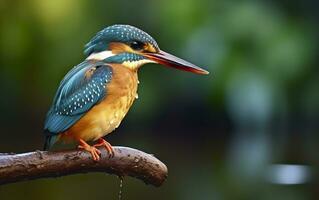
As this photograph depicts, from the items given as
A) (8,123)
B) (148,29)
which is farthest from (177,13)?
(8,123)

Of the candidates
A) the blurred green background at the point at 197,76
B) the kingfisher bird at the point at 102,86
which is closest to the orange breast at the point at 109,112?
the kingfisher bird at the point at 102,86

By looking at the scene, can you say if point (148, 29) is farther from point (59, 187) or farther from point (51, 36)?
point (59, 187)

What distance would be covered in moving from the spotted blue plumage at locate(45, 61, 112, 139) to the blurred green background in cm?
562

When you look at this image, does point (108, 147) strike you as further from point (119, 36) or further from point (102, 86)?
point (119, 36)

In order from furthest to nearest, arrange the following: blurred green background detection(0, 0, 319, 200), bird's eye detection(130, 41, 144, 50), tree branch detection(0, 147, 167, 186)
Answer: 1. blurred green background detection(0, 0, 319, 200)
2. bird's eye detection(130, 41, 144, 50)
3. tree branch detection(0, 147, 167, 186)

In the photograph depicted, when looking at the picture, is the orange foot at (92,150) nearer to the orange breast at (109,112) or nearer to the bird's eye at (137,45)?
the orange breast at (109,112)

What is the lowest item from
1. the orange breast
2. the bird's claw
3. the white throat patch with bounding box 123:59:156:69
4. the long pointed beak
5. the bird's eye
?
the bird's claw

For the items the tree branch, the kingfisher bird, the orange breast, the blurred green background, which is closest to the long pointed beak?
the kingfisher bird

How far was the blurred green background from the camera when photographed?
28.8ft

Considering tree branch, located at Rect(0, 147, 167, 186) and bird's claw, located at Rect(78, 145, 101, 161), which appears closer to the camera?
tree branch, located at Rect(0, 147, 167, 186)

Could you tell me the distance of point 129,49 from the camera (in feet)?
8.07

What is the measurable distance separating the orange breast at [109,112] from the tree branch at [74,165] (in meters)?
0.09

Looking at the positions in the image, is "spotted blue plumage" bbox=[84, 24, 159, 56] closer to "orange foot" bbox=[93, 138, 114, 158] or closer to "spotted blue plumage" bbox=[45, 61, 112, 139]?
"spotted blue plumage" bbox=[45, 61, 112, 139]

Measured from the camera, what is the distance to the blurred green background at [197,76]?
8789mm
